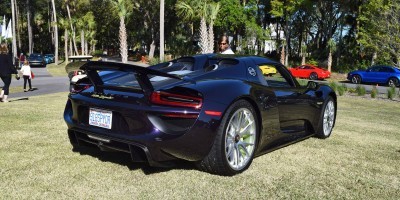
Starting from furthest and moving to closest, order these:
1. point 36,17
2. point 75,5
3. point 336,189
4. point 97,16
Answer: point 36,17 → point 97,16 → point 75,5 → point 336,189

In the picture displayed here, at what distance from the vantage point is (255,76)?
4.43 metres

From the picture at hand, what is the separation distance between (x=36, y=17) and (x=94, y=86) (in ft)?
238

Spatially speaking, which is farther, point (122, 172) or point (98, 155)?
point (98, 155)

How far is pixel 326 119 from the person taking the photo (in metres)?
5.96

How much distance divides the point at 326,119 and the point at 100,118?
3.70m

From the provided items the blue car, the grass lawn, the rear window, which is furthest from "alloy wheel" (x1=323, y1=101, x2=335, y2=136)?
the blue car

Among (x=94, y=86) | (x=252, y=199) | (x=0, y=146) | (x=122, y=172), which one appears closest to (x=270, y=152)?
(x=252, y=199)

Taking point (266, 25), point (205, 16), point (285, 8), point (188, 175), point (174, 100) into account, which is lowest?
point (188, 175)

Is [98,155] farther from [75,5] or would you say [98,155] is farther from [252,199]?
[75,5]

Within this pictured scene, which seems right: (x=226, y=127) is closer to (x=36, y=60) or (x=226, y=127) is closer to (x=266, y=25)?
(x=36, y=60)

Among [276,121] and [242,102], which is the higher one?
[242,102]

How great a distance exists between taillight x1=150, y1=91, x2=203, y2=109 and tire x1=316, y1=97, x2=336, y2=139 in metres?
2.88

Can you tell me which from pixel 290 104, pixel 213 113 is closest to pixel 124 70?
pixel 213 113

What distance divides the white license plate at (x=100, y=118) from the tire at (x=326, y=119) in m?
3.33
